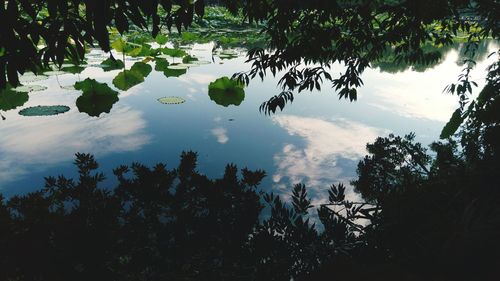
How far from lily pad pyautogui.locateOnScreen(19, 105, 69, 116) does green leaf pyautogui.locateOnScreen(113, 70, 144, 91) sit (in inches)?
46.1

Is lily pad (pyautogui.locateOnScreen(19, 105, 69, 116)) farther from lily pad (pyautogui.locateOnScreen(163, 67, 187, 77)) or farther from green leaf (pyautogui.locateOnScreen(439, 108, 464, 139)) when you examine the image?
green leaf (pyautogui.locateOnScreen(439, 108, 464, 139))

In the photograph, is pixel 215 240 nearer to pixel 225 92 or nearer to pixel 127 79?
pixel 225 92

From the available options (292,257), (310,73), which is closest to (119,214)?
(292,257)

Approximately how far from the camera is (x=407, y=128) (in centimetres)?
507

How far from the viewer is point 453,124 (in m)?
4.38

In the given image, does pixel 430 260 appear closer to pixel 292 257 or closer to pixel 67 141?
pixel 292 257

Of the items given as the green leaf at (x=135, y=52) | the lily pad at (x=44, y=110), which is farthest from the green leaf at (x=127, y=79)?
the green leaf at (x=135, y=52)

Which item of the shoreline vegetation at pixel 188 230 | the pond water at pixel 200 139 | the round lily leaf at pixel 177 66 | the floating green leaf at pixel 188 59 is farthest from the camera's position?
the floating green leaf at pixel 188 59

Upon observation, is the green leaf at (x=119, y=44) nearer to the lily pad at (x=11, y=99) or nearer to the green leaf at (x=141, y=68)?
the green leaf at (x=141, y=68)

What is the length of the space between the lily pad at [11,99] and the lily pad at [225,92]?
2.77m

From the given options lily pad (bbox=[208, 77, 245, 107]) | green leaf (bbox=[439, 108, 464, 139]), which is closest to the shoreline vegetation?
green leaf (bbox=[439, 108, 464, 139])

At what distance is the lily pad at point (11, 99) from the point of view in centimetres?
498

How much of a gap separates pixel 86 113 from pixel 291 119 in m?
2.99

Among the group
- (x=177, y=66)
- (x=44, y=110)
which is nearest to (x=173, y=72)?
(x=177, y=66)
